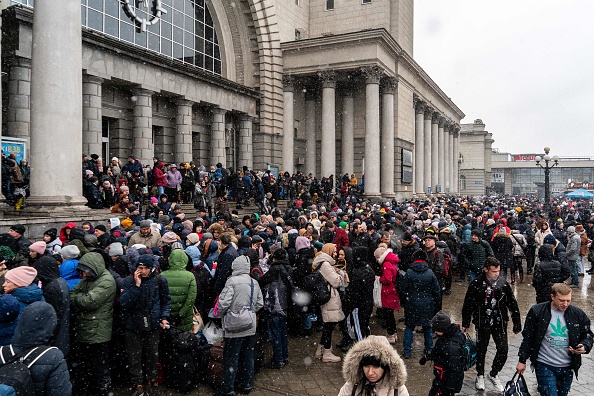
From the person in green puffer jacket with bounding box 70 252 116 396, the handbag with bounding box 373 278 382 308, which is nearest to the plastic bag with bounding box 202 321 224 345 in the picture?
the person in green puffer jacket with bounding box 70 252 116 396

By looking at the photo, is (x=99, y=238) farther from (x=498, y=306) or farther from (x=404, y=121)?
(x=404, y=121)

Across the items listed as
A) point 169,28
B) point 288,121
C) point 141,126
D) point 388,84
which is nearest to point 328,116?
point 288,121

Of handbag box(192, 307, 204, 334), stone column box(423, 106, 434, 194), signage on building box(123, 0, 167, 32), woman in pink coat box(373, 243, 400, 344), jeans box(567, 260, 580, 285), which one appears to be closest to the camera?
handbag box(192, 307, 204, 334)

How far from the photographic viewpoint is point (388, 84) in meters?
31.2

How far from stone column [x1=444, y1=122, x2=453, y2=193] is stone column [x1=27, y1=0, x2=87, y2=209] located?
45.0 m

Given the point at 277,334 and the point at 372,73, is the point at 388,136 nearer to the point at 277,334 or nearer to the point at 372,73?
the point at 372,73

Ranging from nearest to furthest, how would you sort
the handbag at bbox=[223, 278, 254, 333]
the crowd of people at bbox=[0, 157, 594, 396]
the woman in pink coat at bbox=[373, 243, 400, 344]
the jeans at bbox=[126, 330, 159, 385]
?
the crowd of people at bbox=[0, 157, 594, 396] < the jeans at bbox=[126, 330, 159, 385] < the handbag at bbox=[223, 278, 254, 333] < the woman in pink coat at bbox=[373, 243, 400, 344]

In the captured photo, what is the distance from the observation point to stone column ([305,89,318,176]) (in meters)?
32.5

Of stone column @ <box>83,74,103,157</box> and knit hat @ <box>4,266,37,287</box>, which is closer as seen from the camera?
knit hat @ <box>4,266,37,287</box>

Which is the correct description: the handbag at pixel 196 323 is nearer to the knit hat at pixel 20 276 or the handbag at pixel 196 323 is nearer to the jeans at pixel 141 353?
the jeans at pixel 141 353

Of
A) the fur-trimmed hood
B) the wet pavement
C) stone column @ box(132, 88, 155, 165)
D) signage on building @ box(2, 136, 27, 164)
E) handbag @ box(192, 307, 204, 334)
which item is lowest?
the wet pavement

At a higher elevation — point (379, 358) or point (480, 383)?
point (379, 358)

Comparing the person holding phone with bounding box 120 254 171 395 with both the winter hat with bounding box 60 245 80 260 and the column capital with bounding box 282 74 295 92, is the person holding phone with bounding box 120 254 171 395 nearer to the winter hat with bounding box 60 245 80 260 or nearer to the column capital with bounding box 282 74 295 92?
the winter hat with bounding box 60 245 80 260

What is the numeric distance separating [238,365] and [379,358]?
3720mm
